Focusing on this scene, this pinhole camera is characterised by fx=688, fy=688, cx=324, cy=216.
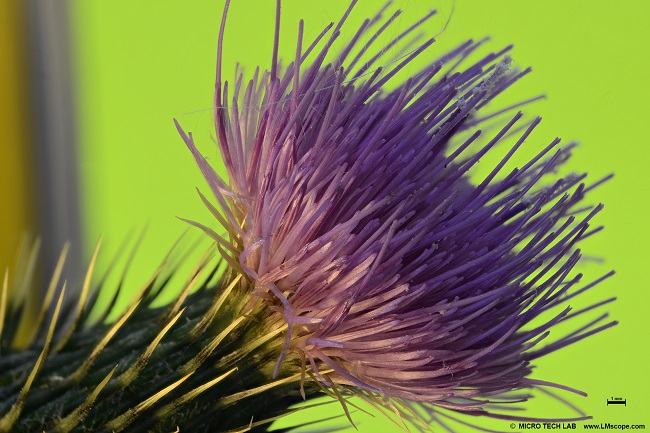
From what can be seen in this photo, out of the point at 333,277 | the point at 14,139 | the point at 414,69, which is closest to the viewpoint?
the point at 333,277

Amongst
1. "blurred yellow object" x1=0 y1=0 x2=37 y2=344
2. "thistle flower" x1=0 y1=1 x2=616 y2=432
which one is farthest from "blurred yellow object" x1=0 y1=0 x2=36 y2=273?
"thistle flower" x1=0 y1=1 x2=616 y2=432

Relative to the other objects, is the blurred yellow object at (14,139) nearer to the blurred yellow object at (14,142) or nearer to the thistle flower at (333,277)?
the blurred yellow object at (14,142)

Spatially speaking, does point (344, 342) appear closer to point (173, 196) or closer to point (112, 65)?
point (173, 196)

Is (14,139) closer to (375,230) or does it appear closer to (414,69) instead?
→ (414,69)

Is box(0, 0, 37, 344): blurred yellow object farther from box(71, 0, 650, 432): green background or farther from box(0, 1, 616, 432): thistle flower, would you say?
box(0, 1, 616, 432): thistle flower

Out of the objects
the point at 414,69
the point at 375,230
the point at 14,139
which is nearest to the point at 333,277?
the point at 375,230

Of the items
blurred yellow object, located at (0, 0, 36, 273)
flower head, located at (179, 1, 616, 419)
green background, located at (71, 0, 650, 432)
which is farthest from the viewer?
blurred yellow object, located at (0, 0, 36, 273)

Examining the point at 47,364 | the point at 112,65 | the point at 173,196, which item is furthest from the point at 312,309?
the point at 112,65
